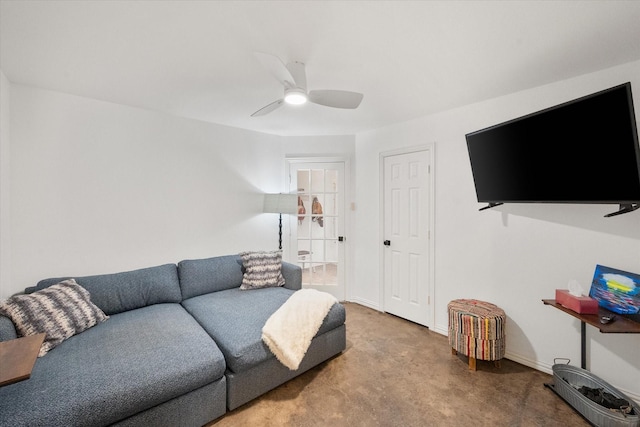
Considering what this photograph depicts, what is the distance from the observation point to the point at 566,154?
192 centimetres

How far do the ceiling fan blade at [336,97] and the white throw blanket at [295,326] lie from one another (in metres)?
1.67

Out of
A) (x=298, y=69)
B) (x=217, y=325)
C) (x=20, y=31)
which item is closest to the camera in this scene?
(x=20, y=31)

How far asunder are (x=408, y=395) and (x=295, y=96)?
233cm

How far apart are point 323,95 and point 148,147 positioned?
206 centimetres

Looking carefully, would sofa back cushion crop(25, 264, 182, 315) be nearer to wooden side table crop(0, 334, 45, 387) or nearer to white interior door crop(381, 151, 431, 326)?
wooden side table crop(0, 334, 45, 387)

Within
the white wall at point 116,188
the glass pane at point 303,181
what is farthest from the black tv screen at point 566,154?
the white wall at point 116,188

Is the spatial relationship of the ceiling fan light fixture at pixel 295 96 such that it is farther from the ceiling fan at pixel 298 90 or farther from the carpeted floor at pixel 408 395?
the carpeted floor at pixel 408 395

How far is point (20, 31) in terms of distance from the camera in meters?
1.62

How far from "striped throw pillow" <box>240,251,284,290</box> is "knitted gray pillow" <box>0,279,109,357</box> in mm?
1273

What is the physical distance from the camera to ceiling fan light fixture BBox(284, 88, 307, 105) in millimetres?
1934

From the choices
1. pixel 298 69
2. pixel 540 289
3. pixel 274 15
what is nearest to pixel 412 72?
pixel 298 69

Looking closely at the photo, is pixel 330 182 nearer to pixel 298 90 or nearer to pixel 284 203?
pixel 284 203

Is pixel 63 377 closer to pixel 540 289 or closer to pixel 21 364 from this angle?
pixel 21 364

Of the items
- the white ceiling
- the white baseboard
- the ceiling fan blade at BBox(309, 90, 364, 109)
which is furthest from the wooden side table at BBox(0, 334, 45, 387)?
the white baseboard
